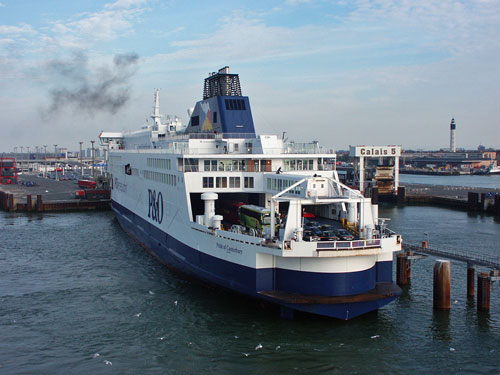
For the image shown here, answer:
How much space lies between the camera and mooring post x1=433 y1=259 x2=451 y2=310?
70.4 ft

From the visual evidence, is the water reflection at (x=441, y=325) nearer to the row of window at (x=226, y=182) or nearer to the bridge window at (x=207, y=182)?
the row of window at (x=226, y=182)

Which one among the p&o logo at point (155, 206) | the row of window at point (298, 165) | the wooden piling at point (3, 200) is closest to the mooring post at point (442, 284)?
the row of window at point (298, 165)

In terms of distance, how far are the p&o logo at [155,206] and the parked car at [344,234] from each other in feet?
44.5

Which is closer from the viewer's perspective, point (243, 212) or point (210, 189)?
point (243, 212)

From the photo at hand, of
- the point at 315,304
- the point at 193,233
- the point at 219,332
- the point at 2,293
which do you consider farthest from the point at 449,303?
the point at 2,293

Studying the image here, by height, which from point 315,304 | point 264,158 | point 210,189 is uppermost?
point 264,158

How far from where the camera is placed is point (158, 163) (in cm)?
3172

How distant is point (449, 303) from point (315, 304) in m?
7.28

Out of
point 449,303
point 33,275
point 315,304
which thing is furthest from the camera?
point 33,275

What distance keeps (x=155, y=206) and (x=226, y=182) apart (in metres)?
7.69

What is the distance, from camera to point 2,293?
25.2m

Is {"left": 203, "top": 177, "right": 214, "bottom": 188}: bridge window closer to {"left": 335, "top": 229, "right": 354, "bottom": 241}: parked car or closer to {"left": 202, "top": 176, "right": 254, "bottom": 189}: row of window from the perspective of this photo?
{"left": 202, "top": 176, "right": 254, "bottom": 189}: row of window

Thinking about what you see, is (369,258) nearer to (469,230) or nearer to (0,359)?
(0,359)

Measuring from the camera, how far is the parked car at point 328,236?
2007 centimetres
